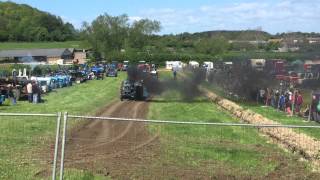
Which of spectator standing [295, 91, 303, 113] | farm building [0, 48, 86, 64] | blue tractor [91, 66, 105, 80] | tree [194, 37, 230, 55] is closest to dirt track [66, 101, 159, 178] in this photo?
spectator standing [295, 91, 303, 113]

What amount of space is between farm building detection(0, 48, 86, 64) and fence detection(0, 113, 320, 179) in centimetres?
13220

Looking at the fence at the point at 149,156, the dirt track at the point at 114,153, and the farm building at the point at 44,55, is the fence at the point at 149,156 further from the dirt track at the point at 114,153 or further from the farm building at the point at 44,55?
the farm building at the point at 44,55

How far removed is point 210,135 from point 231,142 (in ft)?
2.88

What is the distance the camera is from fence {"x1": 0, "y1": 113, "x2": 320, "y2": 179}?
1078cm

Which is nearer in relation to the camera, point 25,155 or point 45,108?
point 25,155

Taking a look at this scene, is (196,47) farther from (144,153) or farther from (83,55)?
(144,153)

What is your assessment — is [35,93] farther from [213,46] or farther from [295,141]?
[213,46]

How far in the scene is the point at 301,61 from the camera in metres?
55.9

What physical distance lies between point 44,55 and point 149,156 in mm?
151148

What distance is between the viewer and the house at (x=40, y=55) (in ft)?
489

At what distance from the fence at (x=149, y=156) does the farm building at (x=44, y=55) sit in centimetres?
13220

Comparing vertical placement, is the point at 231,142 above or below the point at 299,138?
above

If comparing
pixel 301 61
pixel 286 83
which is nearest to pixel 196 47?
pixel 301 61

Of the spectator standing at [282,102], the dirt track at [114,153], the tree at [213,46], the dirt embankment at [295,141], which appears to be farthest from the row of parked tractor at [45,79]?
the tree at [213,46]
